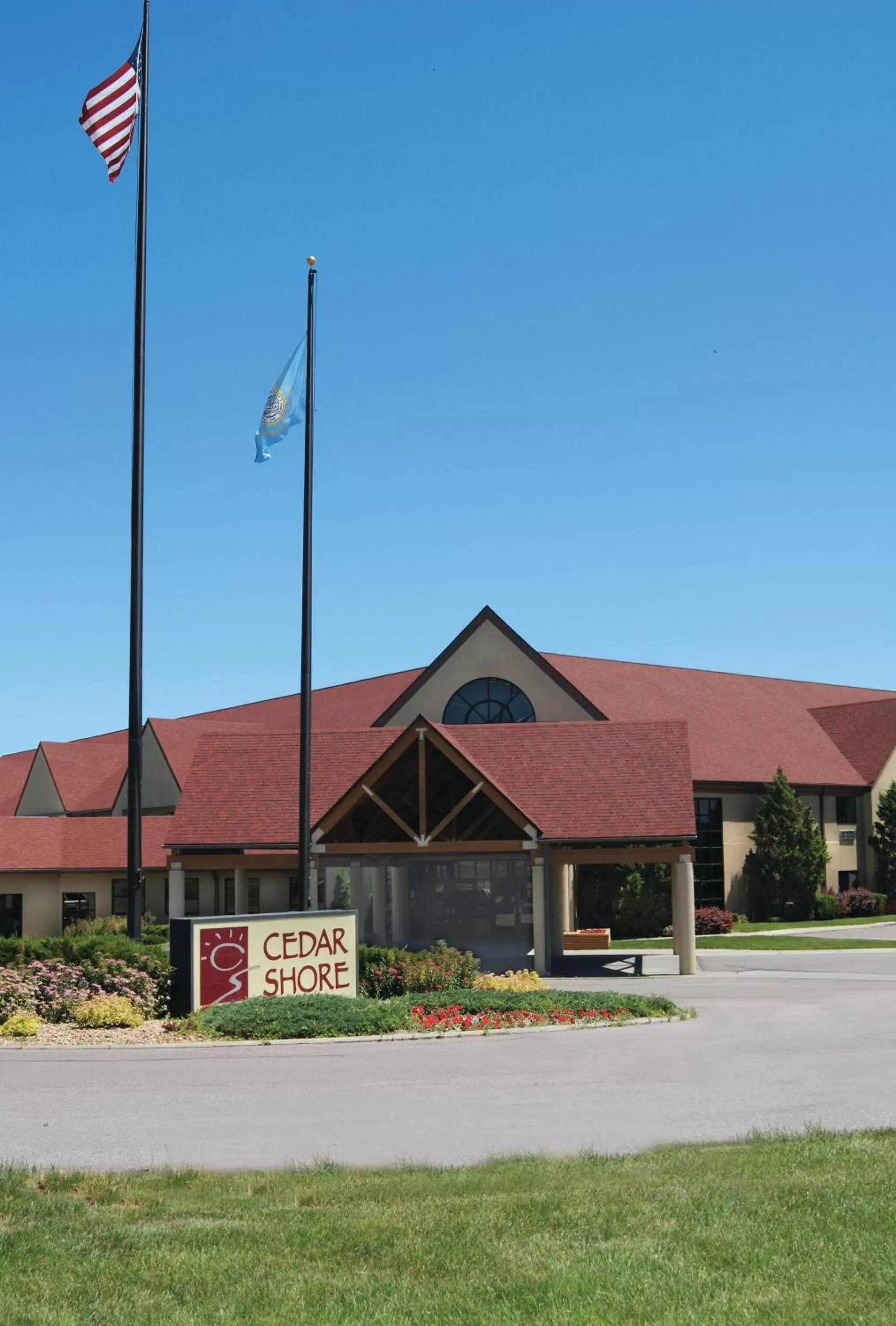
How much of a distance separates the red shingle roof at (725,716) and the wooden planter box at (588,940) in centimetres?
1212

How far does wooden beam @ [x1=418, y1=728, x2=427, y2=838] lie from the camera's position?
105 ft

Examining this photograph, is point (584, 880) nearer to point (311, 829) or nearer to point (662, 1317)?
point (311, 829)

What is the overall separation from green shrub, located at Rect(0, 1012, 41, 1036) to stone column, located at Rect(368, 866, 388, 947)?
19.0 metres

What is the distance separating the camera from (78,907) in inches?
1877

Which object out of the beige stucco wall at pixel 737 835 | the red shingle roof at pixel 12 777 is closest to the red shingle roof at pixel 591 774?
the beige stucco wall at pixel 737 835

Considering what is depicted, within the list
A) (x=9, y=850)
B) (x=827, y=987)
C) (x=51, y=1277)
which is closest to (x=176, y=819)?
(x=9, y=850)

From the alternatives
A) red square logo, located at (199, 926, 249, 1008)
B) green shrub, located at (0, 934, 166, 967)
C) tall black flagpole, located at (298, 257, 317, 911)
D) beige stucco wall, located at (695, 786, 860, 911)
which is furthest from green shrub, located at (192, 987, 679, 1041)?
beige stucco wall, located at (695, 786, 860, 911)

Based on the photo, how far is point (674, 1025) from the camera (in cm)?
1958

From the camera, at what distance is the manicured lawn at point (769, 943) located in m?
41.4

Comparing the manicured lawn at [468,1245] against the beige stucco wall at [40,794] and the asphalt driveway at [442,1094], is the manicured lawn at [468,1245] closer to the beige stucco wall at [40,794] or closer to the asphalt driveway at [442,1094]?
the asphalt driveway at [442,1094]

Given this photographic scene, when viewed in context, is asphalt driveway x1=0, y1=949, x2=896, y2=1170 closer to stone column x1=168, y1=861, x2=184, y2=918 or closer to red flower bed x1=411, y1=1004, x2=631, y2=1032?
red flower bed x1=411, y1=1004, x2=631, y2=1032

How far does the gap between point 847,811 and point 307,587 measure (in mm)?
37499

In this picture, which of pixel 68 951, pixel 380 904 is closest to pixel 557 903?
pixel 380 904

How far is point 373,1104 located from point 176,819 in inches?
945
